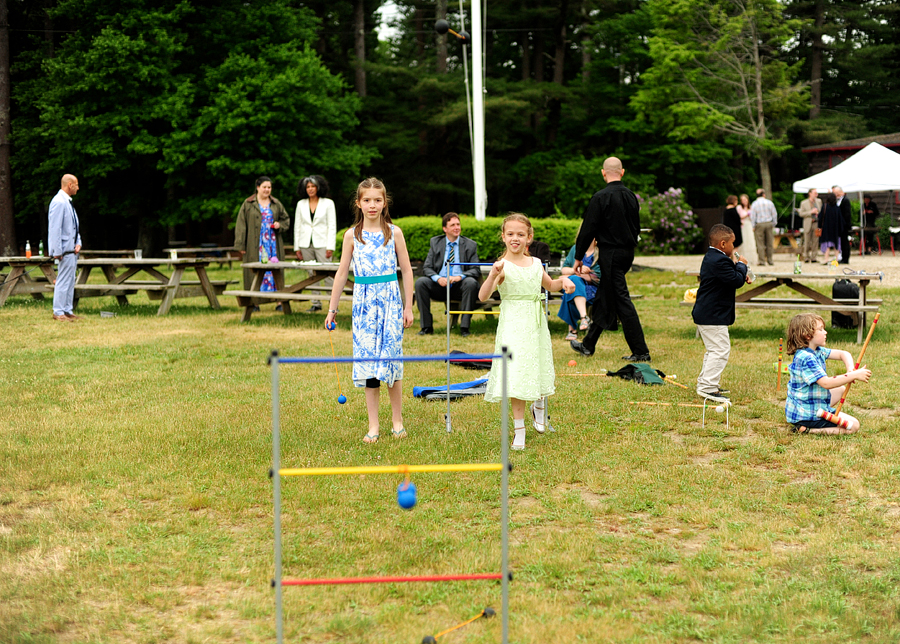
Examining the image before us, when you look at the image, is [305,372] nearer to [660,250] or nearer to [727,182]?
[660,250]

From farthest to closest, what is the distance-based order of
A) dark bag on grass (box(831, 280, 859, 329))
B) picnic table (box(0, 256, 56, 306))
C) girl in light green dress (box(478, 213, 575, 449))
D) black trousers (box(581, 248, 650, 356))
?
picnic table (box(0, 256, 56, 306)), dark bag on grass (box(831, 280, 859, 329)), black trousers (box(581, 248, 650, 356)), girl in light green dress (box(478, 213, 575, 449))

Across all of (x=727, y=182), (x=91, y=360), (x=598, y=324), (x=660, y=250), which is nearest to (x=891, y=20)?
(x=727, y=182)

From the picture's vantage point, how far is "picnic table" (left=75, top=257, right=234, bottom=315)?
494 inches

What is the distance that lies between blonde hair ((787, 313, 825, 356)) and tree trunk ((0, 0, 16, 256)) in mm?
26485

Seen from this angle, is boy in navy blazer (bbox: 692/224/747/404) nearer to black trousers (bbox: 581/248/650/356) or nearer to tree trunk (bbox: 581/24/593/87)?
black trousers (bbox: 581/248/650/356)

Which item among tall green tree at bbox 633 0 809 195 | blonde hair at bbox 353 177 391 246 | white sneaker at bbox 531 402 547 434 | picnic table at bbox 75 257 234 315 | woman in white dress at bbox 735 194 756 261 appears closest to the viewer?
blonde hair at bbox 353 177 391 246

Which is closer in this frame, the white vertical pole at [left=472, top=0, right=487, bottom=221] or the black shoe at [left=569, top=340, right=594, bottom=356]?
the black shoe at [left=569, top=340, right=594, bottom=356]

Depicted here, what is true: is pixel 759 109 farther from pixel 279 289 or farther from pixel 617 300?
pixel 617 300

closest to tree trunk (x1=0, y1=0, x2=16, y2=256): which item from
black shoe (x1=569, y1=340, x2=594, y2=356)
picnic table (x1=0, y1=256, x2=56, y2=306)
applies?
picnic table (x1=0, y1=256, x2=56, y2=306)

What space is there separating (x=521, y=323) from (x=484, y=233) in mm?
10159

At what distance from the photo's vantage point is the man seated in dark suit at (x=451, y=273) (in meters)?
10.6

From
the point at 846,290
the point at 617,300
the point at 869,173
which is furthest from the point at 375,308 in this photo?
the point at 869,173

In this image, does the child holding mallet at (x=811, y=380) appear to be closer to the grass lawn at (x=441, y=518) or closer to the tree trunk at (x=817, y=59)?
the grass lawn at (x=441, y=518)

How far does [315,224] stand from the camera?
12.5 metres
